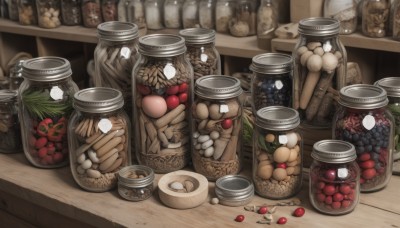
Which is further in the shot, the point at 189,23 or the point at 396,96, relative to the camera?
the point at 189,23

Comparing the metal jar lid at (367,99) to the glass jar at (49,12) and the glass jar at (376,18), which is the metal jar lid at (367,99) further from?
the glass jar at (49,12)

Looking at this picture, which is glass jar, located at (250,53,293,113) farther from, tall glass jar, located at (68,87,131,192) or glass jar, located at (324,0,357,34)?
glass jar, located at (324,0,357,34)

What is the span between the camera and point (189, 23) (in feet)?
6.64

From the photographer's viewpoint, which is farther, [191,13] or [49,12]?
[49,12]

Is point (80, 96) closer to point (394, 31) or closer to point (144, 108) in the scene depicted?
point (144, 108)

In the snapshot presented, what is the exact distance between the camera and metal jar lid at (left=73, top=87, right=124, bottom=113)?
107 centimetres

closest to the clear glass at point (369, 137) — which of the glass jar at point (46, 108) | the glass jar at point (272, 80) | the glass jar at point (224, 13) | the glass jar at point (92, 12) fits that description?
the glass jar at point (272, 80)

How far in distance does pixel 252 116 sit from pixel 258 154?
179 mm

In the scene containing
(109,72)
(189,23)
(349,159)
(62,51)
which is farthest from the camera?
(62,51)

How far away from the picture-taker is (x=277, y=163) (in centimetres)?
104

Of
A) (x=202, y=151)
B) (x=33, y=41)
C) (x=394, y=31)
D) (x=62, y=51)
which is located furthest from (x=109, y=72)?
(x=33, y=41)

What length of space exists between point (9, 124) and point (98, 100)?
0.27 m

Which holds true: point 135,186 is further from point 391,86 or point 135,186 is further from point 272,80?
point 391,86

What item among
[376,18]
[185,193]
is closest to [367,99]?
[185,193]
